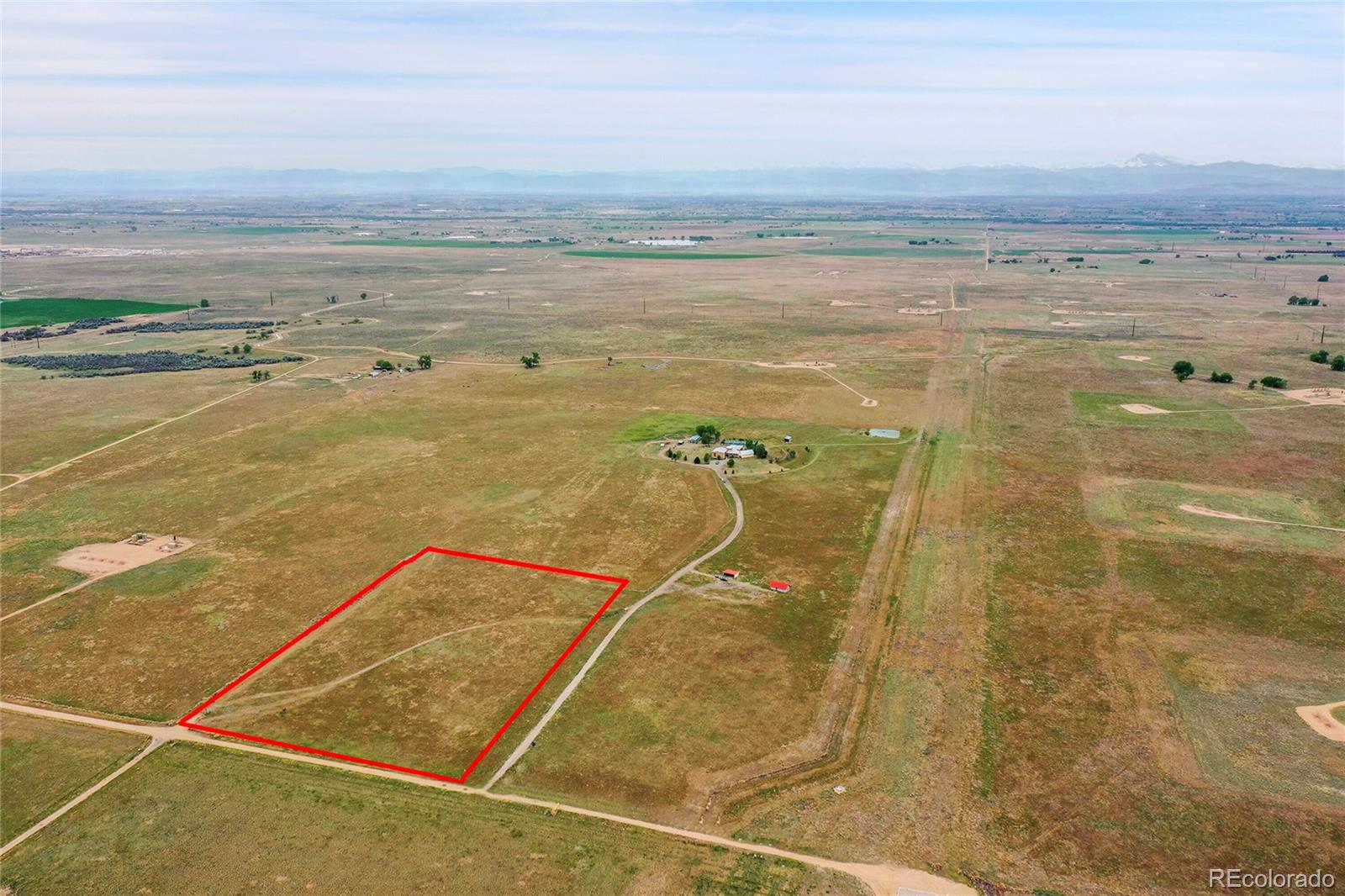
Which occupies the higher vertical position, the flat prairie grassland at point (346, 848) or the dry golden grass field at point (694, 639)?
the dry golden grass field at point (694, 639)

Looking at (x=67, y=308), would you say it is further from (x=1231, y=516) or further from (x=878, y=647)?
(x=1231, y=516)

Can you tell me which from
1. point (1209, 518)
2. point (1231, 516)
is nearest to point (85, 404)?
point (1209, 518)

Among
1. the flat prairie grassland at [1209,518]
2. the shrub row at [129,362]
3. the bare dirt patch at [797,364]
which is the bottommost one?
the flat prairie grassland at [1209,518]

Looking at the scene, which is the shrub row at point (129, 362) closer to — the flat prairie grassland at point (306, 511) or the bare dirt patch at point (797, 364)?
the flat prairie grassland at point (306, 511)

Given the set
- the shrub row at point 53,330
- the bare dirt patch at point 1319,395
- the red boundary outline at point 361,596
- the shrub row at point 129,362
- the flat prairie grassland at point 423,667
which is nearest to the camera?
the red boundary outline at point 361,596

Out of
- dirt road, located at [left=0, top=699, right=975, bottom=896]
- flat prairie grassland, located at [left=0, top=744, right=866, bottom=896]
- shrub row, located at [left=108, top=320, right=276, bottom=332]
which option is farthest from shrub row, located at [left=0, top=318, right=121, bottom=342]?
flat prairie grassland, located at [left=0, top=744, right=866, bottom=896]

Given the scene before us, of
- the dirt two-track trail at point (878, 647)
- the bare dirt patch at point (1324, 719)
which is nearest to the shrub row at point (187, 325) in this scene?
the dirt two-track trail at point (878, 647)

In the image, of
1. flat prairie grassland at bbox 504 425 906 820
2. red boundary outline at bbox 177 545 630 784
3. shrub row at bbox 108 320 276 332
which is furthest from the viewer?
shrub row at bbox 108 320 276 332

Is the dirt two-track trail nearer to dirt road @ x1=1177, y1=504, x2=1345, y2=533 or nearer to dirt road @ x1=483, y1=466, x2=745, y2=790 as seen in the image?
dirt road @ x1=483, y1=466, x2=745, y2=790
